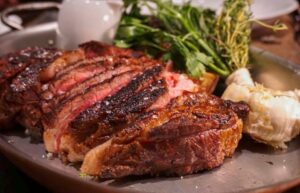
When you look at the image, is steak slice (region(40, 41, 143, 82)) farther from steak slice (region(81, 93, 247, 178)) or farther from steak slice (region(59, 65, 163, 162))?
steak slice (region(81, 93, 247, 178))

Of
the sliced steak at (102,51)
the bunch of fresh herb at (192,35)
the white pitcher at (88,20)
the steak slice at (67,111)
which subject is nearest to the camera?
the steak slice at (67,111)

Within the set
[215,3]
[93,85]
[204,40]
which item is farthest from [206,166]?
[215,3]

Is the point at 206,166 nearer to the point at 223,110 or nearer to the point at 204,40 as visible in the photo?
the point at 223,110

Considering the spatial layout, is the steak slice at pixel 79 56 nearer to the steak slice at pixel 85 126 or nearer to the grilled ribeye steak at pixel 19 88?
the grilled ribeye steak at pixel 19 88

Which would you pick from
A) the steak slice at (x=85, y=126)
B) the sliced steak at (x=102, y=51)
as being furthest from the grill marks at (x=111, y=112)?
the sliced steak at (x=102, y=51)


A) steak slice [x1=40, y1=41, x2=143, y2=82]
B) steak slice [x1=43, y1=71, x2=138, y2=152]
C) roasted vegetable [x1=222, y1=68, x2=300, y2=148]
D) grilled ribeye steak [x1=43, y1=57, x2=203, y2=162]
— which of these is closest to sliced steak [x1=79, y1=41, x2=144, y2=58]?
steak slice [x1=40, y1=41, x2=143, y2=82]

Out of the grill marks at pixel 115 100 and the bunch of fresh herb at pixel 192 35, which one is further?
the bunch of fresh herb at pixel 192 35
